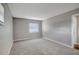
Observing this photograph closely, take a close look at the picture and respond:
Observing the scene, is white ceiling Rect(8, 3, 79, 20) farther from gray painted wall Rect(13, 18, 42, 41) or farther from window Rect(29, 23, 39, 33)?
window Rect(29, 23, 39, 33)

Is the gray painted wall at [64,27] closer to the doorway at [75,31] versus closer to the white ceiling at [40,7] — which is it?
the doorway at [75,31]

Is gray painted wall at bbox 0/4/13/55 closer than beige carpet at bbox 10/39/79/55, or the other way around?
gray painted wall at bbox 0/4/13/55

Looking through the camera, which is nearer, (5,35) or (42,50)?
(5,35)

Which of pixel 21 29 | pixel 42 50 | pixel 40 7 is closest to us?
pixel 40 7

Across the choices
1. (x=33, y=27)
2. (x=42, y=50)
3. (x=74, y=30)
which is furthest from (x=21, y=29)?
(x=74, y=30)

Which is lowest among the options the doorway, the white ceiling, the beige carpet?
the beige carpet

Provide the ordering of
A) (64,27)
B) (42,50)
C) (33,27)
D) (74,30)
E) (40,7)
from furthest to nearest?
(33,27)
(64,27)
(74,30)
(42,50)
(40,7)

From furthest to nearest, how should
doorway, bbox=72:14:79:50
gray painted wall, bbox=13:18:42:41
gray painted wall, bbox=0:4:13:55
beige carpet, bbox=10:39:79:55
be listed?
gray painted wall, bbox=13:18:42:41, doorway, bbox=72:14:79:50, beige carpet, bbox=10:39:79:55, gray painted wall, bbox=0:4:13:55

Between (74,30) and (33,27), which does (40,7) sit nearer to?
(74,30)

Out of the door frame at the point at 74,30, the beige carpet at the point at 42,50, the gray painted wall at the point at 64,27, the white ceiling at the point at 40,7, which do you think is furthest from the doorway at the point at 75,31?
the white ceiling at the point at 40,7

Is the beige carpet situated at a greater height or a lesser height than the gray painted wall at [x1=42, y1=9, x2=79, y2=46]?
lesser

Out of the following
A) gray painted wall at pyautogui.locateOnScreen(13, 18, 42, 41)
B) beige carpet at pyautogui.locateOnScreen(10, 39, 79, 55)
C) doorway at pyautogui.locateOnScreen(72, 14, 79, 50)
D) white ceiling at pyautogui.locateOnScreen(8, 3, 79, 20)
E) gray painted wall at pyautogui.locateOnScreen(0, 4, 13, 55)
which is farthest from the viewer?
gray painted wall at pyautogui.locateOnScreen(13, 18, 42, 41)

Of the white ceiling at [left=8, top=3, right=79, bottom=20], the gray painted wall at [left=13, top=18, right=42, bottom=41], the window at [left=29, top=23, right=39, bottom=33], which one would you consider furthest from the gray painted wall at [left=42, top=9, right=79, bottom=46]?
the gray painted wall at [left=13, top=18, right=42, bottom=41]

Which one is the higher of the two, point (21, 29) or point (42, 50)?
point (21, 29)
